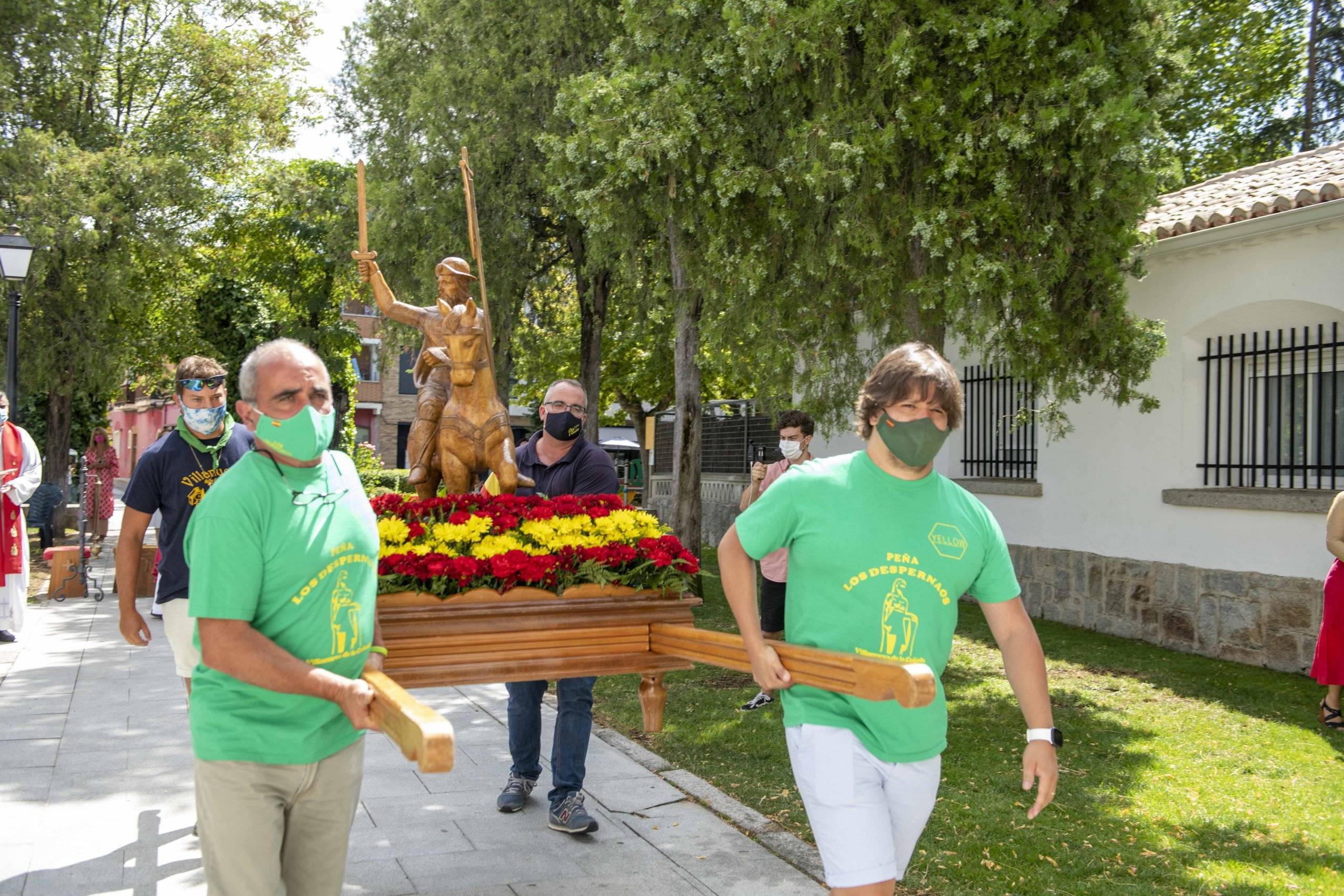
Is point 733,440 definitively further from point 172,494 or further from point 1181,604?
point 172,494

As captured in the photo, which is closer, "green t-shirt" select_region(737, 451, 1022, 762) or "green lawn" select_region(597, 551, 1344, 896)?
"green t-shirt" select_region(737, 451, 1022, 762)

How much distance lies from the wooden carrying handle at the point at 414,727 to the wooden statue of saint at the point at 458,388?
3226 millimetres

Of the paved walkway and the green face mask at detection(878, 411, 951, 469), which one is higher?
the green face mask at detection(878, 411, 951, 469)

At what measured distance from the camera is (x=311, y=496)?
278 cm

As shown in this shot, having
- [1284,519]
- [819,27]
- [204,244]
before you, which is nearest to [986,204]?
[819,27]

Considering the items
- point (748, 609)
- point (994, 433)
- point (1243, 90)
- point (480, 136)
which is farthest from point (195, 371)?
point (1243, 90)

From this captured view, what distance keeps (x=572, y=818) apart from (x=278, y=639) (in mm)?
2887

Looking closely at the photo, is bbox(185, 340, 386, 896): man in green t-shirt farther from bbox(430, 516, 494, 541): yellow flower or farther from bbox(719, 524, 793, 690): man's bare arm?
bbox(430, 516, 494, 541): yellow flower

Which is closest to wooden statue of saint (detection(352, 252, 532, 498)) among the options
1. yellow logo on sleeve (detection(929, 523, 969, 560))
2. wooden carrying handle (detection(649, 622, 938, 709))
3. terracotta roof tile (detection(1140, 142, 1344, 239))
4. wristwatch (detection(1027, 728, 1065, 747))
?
wooden carrying handle (detection(649, 622, 938, 709))

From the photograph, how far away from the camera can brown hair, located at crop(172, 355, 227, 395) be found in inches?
201

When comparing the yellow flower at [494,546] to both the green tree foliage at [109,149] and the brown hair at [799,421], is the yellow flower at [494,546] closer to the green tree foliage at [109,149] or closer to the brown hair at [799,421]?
the brown hair at [799,421]

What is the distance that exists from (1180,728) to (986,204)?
413 cm

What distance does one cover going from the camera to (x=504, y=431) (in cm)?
599

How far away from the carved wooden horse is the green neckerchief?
1152mm
